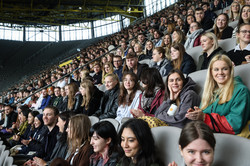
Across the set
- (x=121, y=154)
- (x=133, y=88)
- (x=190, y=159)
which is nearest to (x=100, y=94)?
(x=133, y=88)

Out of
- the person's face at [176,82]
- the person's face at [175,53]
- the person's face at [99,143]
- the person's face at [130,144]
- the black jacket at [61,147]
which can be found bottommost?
the black jacket at [61,147]

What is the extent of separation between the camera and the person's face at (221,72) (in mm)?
1802

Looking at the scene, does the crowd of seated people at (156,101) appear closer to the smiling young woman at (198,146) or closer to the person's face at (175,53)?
the person's face at (175,53)

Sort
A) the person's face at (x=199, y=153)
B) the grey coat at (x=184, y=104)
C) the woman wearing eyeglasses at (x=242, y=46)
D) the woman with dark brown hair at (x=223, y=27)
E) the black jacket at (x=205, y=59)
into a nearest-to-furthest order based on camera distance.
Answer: the person's face at (x=199, y=153) < the grey coat at (x=184, y=104) < the woman wearing eyeglasses at (x=242, y=46) < the black jacket at (x=205, y=59) < the woman with dark brown hair at (x=223, y=27)

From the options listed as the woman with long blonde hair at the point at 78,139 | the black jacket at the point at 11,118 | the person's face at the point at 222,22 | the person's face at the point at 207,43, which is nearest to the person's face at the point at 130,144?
the woman with long blonde hair at the point at 78,139

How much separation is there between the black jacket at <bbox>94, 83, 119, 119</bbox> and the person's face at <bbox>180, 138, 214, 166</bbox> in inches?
76.8

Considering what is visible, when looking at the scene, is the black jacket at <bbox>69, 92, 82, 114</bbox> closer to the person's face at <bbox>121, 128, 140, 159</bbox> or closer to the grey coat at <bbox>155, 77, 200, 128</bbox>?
the grey coat at <bbox>155, 77, 200, 128</bbox>

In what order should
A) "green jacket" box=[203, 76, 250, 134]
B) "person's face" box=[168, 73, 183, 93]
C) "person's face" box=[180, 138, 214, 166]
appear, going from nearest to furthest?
1. "person's face" box=[180, 138, 214, 166]
2. "green jacket" box=[203, 76, 250, 134]
3. "person's face" box=[168, 73, 183, 93]

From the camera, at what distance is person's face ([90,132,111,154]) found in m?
1.86

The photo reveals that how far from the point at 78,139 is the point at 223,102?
4.41 ft

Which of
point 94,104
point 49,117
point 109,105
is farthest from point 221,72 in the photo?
point 49,117

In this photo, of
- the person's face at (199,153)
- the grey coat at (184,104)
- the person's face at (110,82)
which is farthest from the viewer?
the person's face at (110,82)

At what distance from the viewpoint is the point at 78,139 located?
2.28 meters

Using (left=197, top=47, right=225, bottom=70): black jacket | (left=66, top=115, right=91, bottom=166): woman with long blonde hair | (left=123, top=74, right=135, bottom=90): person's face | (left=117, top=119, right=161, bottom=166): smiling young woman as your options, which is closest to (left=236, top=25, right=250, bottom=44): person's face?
(left=197, top=47, right=225, bottom=70): black jacket
